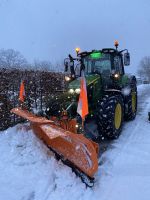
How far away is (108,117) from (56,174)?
2.49 meters

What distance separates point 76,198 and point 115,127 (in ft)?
10.8

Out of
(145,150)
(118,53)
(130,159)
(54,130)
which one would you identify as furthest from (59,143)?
(118,53)

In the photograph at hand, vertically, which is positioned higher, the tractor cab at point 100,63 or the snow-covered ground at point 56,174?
the tractor cab at point 100,63

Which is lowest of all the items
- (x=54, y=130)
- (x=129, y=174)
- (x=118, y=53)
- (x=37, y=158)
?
(x=129, y=174)

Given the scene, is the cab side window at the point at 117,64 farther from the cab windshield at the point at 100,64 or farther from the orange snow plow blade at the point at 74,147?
the orange snow plow blade at the point at 74,147

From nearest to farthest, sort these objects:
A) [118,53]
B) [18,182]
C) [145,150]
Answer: [18,182] → [145,150] → [118,53]

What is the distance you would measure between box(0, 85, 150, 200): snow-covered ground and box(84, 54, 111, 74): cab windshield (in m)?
2.62

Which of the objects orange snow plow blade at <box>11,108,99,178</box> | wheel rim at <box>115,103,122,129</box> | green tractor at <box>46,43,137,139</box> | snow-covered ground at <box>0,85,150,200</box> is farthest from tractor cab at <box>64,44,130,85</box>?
orange snow plow blade at <box>11,108,99,178</box>

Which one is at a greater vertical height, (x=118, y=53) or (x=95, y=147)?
(x=118, y=53)

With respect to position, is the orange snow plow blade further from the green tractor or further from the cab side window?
the cab side window

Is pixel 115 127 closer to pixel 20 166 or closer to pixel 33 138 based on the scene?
pixel 33 138

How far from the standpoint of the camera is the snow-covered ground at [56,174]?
4.77 meters

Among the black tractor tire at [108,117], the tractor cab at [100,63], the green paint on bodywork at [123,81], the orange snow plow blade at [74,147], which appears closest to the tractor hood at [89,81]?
the tractor cab at [100,63]

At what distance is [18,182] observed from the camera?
4.94m
